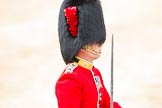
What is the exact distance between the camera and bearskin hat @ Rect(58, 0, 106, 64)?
183 centimetres

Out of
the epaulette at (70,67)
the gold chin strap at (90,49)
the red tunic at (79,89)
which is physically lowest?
the red tunic at (79,89)

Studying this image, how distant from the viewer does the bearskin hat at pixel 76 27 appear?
6.00ft

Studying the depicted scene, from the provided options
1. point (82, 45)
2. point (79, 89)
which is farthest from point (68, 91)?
point (82, 45)

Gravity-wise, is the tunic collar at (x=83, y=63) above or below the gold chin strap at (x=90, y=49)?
below

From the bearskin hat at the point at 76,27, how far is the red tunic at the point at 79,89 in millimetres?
52

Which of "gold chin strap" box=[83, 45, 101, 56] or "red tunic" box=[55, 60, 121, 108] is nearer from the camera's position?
"red tunic" box=[55, 60, 121, 108]

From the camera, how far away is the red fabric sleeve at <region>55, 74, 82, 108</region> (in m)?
1.74

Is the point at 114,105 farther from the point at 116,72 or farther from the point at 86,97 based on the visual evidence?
the point at 116,72

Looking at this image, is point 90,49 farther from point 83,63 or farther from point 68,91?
point 68,91

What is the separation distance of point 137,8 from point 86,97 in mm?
2263

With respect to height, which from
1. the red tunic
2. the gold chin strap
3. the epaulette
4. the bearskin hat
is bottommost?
the red tunic

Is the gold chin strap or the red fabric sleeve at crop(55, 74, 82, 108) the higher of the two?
the gold chin strap

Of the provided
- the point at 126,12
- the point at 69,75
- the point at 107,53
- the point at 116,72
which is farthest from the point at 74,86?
the point at 126,12

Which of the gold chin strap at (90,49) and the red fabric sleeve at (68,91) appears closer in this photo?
the red fabric sleeve at (68,91)
